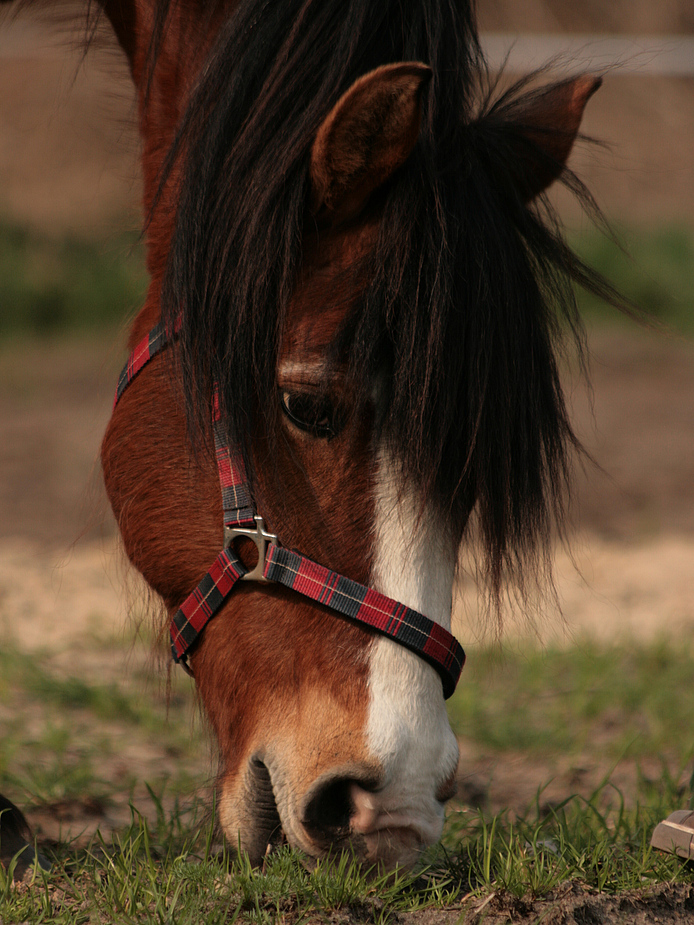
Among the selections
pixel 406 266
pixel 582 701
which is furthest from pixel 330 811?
pixel 582 701

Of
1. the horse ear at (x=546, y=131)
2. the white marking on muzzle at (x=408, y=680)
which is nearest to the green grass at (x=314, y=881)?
the white marking on muzzle at (x=408, y=680)

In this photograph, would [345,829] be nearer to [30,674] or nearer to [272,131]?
[272,131]

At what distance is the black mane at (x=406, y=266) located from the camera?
1486 millimetres

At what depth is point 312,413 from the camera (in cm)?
151

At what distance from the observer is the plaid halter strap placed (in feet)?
4.75

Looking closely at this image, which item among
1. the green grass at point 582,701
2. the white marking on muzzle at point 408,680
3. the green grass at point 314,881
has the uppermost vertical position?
the white marking on muzzle at point 408,680

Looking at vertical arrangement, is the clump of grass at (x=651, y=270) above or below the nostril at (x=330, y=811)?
above

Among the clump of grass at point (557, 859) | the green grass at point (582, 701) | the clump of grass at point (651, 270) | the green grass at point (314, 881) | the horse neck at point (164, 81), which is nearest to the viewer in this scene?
the green grass at point (314, 881)

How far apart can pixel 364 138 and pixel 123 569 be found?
1.21m

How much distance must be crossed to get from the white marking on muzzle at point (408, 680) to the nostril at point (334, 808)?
4 cm

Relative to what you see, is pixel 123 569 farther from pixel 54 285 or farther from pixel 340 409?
pixel 54 285

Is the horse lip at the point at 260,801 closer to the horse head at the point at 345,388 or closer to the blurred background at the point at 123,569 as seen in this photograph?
the horse head at the point at 345,388

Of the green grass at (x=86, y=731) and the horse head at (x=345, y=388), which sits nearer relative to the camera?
the horse head at (x=345, y=388)

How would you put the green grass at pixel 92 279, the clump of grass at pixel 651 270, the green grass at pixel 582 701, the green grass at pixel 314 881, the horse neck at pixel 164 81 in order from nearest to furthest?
the green grass at pixel 314 881 < the horse neck at pixel 164 81 < the green grass at pixel 582 701 < the clump of grass at pixel 651 270 < the green grass at pixel 92 279
